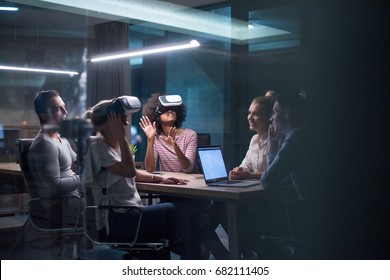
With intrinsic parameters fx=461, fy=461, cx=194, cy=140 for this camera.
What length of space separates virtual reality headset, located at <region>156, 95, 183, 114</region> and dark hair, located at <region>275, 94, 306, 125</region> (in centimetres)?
116

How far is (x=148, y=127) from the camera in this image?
10.9 feet

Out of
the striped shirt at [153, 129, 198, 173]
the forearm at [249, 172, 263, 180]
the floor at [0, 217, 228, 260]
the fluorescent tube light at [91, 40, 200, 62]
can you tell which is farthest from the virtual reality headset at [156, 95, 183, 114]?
the floor at [0, 217, 228, 260]

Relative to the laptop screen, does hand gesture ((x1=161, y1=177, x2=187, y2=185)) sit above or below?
below

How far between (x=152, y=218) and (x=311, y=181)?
869 mm

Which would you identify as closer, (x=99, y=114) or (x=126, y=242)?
(x=126, y=242)

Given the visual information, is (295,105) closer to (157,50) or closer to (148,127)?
(148,127)

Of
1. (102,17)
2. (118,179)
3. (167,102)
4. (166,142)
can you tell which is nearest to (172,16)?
(102,17)

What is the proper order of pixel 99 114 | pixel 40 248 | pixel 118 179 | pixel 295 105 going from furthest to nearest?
1. pixel 40 248
2. pixel 99 114
3. pixel 118 179
4. pixel 295 105

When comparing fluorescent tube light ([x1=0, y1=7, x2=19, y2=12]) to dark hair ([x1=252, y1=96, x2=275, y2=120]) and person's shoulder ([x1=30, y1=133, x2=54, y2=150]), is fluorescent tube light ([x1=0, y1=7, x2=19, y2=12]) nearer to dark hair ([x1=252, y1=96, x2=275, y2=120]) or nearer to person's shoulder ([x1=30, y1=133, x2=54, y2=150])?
person's shoulder ([x1=30, y1=133, x2=54, y2=150])

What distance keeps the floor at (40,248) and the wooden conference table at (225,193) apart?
7cm

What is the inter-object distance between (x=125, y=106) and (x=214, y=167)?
64 centimetres

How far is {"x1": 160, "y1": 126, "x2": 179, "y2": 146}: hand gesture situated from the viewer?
10.7 feet

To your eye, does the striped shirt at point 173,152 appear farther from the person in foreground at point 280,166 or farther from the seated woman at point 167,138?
the person in foreground at point 280,166
